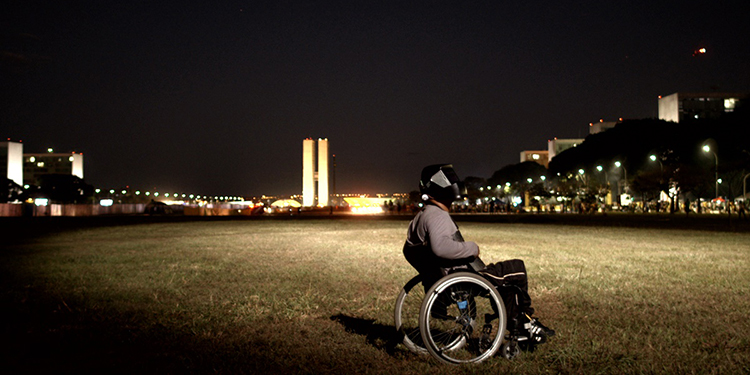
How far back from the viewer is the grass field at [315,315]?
4.55 meters

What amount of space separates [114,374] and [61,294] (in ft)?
15.0

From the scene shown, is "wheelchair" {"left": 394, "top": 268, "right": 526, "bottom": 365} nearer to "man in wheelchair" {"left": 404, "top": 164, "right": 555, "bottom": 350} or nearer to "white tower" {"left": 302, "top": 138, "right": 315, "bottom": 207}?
"man in wheelchair" {"left": 404, "top": 164, "right": 555, "bottom": 350}

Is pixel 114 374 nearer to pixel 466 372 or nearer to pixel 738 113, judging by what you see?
pixel 466 372

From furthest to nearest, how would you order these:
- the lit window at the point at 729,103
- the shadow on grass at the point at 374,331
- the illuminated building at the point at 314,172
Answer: the illuminated building at the point at 314,172
the lit window at the point at 729,103
the shadow on grass at the point at 374,331

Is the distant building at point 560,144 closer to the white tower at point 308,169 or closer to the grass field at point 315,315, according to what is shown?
the white tower at point 308,169

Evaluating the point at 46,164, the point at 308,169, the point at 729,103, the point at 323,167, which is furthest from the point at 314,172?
the point at 729,103

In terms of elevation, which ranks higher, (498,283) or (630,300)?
(498,283)

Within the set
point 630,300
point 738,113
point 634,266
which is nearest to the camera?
point 630,300

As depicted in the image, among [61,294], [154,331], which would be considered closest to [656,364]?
[154,331]

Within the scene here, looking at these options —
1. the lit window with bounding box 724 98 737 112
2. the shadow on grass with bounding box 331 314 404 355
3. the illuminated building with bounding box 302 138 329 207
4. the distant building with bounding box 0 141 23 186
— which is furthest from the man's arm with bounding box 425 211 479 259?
the distant building with bounding box 0 141 23 186

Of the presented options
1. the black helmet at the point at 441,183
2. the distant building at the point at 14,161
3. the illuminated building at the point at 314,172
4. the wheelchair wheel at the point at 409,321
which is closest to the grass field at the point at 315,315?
the wheelchair wheel at the point at 409,321

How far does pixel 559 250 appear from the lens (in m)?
14.6

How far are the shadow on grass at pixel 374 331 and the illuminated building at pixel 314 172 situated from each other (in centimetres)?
13822

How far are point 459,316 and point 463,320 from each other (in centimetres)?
4
